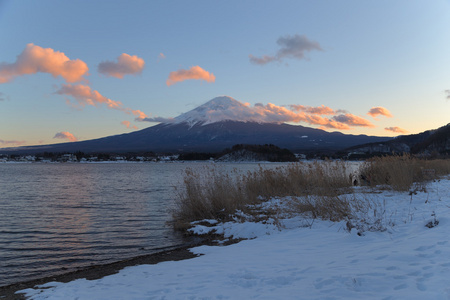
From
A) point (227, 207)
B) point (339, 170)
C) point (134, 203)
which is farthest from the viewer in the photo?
point (134, 203)

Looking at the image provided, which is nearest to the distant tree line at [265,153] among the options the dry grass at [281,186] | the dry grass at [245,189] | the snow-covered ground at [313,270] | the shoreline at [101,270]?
the dry grass at [281,186]

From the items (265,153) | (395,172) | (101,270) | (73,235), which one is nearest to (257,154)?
(265,153)

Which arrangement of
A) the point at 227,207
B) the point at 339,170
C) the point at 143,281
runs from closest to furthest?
the point at 143,281 → the point at 227,207 → the point at 339,170

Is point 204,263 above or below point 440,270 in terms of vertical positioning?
below

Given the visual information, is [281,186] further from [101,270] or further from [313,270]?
[313,270]

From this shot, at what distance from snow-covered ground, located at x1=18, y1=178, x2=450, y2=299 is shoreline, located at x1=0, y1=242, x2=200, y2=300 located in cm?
48

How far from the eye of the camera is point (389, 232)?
A: 7.14 m

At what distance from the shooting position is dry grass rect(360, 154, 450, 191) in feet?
44.1

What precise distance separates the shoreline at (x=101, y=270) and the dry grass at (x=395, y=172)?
32.3ft

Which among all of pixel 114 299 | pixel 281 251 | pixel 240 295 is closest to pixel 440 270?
pixel 240 295

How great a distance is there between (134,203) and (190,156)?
14693 cm

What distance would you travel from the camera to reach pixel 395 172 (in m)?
14.0

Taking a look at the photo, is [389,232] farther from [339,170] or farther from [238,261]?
[339,170]

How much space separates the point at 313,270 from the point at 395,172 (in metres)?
11.0
